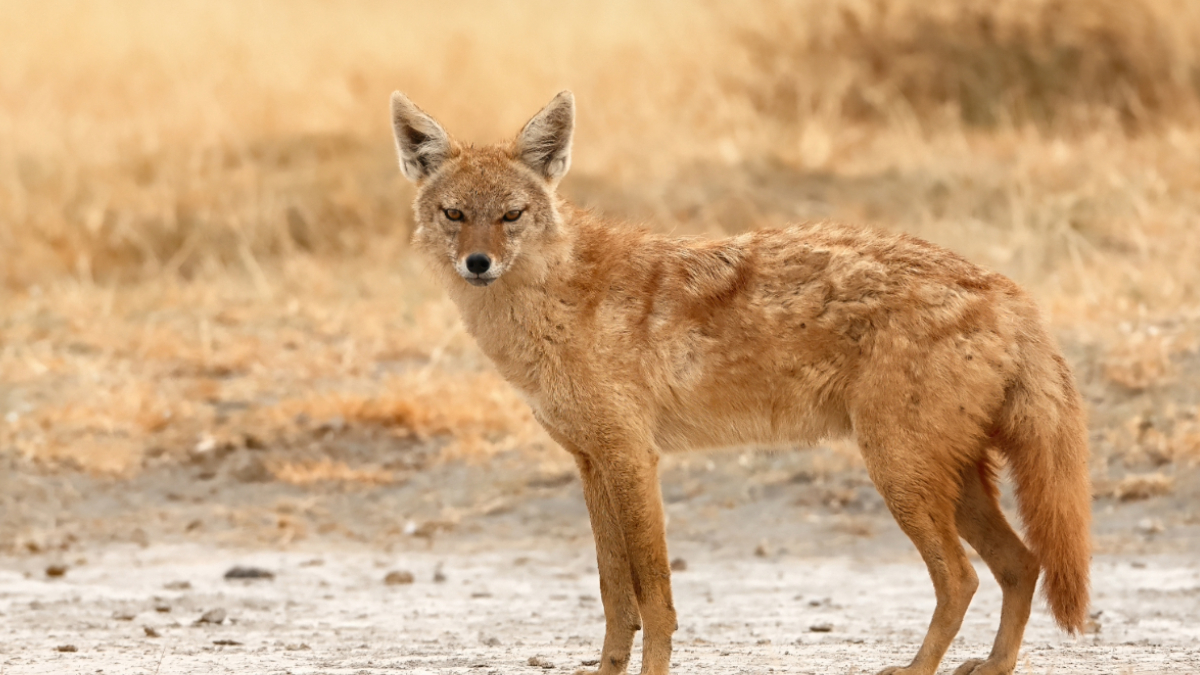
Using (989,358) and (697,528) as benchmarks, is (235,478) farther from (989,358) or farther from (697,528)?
(989,358)

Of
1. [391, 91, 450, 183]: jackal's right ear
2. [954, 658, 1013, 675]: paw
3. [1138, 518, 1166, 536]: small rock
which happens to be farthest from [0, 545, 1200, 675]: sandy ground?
[391, 91, 450, 183]: jackal's right ear

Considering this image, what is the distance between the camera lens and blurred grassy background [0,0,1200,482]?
9398 mm

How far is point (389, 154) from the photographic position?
14953 mm

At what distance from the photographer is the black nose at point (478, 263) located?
17.1 feet

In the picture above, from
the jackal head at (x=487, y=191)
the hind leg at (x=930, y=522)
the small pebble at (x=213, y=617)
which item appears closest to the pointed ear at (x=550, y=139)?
the jackal head at (x=487, y=191)

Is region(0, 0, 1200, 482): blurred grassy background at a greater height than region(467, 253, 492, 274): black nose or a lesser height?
greater

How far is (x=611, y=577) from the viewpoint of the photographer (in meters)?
5.39

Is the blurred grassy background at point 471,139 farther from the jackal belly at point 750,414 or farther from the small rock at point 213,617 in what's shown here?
the jackal belly at point 750,414

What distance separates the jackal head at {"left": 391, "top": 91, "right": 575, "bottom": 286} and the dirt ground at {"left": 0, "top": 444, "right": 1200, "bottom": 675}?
4.92 feet

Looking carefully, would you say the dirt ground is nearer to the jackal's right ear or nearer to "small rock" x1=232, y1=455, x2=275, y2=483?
"small rock" x1=232, y1=455, x2=275, y2=483

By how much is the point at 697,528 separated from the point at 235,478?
2881 millimetres

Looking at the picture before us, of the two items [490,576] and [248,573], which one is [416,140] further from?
[248,573]

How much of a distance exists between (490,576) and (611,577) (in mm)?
2115

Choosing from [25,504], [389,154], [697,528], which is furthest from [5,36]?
[697,528]
